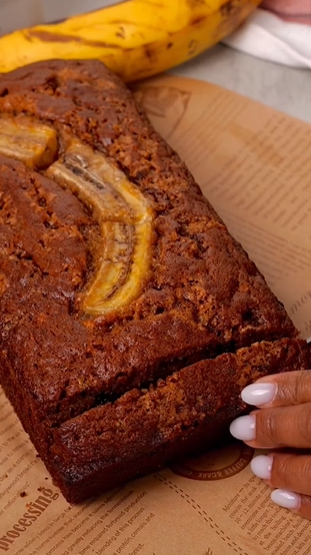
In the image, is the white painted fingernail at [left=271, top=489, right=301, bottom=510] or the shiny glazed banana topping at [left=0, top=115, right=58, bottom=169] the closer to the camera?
the white painted fingernail at [left=271, top=489, right=301, bottom=510]

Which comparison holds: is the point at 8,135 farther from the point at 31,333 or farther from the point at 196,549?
the point at 196,549

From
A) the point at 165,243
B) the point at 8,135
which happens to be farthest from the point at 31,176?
the point at 165,243

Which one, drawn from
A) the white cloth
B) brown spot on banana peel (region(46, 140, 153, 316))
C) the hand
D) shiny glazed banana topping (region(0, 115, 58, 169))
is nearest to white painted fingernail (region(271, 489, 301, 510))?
the hand

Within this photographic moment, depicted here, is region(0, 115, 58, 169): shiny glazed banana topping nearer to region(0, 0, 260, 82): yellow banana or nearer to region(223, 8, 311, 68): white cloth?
region(0, 0, 260, 82): yellow banana

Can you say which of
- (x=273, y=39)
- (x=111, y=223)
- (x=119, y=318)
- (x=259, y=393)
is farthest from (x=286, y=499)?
(x=273, y=39)

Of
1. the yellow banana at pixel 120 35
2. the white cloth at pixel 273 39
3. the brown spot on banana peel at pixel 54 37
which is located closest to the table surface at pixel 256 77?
the white cloth at pixel 273 39
